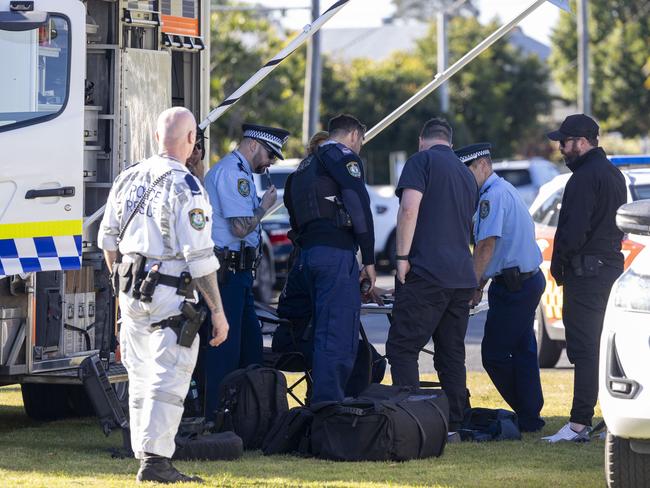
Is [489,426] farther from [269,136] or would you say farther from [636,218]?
[636,218]

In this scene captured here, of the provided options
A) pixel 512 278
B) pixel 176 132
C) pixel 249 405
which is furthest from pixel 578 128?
pixel 176 132

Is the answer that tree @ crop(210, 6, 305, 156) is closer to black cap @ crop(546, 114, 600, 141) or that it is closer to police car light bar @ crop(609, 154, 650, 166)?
police car light bar @ crop(609, 154, 650, 166)

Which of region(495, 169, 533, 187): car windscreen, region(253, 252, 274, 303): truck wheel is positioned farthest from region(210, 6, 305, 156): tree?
region(253, 252, 274, 303): truck wheel

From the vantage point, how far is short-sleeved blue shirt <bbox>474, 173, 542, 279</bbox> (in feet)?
28.4

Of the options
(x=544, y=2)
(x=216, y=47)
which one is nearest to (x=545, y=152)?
(x=216, y=47)

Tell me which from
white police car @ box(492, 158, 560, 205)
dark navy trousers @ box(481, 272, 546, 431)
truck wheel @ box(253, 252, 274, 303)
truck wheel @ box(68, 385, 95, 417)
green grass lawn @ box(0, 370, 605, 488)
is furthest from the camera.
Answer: white police car @ box(492, 158, 560, 205)

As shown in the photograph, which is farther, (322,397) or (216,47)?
(216,47)

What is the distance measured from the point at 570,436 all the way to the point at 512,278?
103 cm

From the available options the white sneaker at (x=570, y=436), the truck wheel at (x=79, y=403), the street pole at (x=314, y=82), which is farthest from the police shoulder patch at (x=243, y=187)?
the street pole at (x=314, y=82)

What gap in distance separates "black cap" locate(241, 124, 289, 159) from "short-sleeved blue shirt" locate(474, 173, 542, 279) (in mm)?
1268

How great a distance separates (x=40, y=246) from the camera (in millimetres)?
7609

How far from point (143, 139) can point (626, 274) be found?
11.3 ft

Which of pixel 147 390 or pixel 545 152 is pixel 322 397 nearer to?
pixel 147 390

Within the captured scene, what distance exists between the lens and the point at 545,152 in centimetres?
5850
